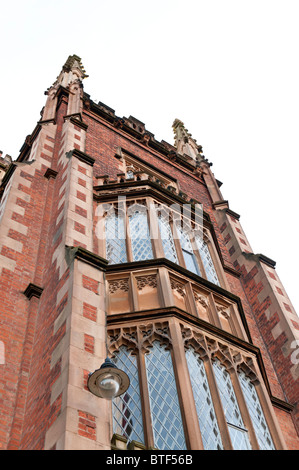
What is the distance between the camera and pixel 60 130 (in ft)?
53.5

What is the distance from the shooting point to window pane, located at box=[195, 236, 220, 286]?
12.8 m

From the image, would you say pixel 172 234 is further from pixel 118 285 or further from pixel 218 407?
pixel 218 407

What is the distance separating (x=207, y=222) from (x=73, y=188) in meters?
4.69

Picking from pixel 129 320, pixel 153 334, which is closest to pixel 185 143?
pixel 129 320

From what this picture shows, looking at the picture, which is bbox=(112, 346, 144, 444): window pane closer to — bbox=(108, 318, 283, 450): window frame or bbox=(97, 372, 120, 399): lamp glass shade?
bbox=(108, 318, 283, 450): window frame

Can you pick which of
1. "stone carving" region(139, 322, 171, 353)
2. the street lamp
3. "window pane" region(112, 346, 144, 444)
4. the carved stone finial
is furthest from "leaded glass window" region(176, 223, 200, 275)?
the carved stone finial

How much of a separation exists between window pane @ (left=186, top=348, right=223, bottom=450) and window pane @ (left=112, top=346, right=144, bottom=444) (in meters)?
0.91

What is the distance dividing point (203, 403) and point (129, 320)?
73.9 inches

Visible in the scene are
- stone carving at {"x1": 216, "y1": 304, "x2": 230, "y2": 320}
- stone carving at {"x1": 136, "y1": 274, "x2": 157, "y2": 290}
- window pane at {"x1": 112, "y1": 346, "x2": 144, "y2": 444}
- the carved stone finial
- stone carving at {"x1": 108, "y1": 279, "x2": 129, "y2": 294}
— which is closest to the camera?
window pane at {"x1": 112, "y1": 346, "x2": 144, "y2": 444}

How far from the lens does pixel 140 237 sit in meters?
12.3

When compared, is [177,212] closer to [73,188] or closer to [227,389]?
[73,188]

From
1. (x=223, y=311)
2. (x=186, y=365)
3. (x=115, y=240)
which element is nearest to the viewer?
(x=186, y=365)

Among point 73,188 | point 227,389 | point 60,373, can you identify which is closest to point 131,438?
point 60,373

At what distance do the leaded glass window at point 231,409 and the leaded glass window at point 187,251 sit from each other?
3143mm
